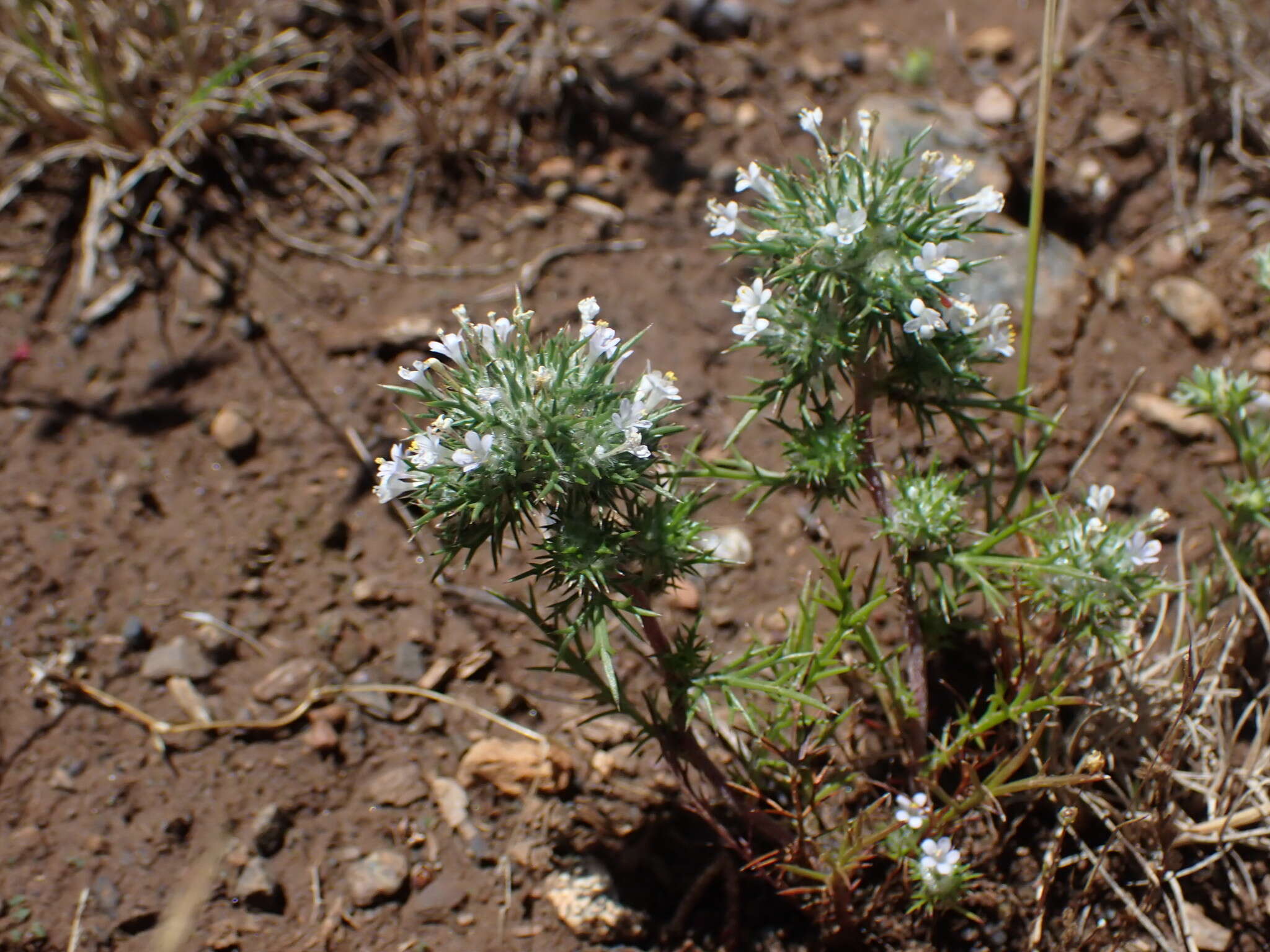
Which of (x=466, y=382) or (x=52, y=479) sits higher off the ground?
(x=466, y=382)

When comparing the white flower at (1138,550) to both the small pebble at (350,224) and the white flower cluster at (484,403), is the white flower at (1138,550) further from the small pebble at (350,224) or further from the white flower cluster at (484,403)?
the small pebble at (350,224)

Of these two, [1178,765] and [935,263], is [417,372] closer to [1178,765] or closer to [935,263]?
[935,263]

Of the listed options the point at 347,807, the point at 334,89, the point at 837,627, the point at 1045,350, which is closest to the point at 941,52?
the point at 1045,350

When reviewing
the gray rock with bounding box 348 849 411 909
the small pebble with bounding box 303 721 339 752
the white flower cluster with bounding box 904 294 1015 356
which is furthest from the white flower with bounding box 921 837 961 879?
the small pebble with bounding box 303 721 339 752

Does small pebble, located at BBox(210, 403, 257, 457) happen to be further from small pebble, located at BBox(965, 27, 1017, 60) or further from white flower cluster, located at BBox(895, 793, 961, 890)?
small pebble, located at BBox(965, 27, 1017, 60)

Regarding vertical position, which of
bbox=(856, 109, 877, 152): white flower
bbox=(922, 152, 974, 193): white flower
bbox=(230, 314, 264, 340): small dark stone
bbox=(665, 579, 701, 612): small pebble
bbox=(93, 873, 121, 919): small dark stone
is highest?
bbox=(856, 109, 877, 152): white flower

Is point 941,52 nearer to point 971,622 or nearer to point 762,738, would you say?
point 971,622

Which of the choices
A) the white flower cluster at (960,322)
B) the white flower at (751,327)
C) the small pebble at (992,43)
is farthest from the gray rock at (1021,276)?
the white flower at (751,327)
